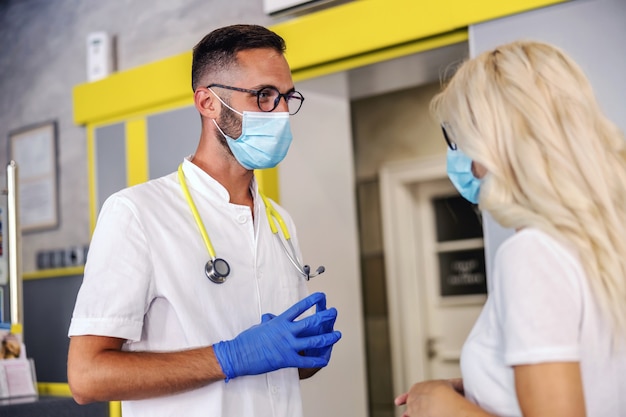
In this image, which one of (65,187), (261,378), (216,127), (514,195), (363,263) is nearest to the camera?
(514,195)

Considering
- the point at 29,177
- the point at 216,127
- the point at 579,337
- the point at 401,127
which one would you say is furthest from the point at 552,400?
the point at 29,177

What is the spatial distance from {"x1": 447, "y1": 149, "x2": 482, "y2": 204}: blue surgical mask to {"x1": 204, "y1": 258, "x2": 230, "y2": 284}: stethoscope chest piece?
553 mm

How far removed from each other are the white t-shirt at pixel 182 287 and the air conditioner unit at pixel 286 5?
141cm

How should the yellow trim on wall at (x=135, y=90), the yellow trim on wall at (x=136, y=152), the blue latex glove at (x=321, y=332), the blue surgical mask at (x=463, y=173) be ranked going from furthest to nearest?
the yellow trim on wall at (x=136, y=152) → the yellow trim on wall at (x=135, y=90) → the blue latex glove at (x=321, y=332) → the blue surgical mask at (x=463, y=173)

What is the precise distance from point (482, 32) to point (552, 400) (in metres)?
1.61

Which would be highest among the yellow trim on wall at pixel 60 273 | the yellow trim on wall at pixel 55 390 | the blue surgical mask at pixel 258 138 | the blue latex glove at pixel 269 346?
the blue surgical mask at pixel 258 138

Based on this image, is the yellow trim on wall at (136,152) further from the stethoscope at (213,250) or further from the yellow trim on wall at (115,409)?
the stethoscope at (213,250)

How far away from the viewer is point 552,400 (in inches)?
40.2

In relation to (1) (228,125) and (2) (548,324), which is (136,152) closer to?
(1) (228,125)

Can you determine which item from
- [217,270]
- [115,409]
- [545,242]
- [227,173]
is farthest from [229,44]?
[115,409]

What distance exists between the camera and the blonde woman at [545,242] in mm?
1052

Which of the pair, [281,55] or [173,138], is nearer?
[281,55]

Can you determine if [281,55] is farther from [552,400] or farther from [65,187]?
[65,187]

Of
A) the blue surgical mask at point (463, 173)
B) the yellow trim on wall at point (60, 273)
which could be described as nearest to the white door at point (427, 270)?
the yellow trim on wall at point (60, 273)
